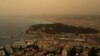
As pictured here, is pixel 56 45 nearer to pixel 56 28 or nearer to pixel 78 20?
pixel 56 28

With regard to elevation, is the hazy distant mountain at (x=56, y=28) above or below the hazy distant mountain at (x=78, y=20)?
below

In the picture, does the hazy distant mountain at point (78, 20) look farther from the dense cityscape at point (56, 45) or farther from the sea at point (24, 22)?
the dense cityscape at point (56, 45)

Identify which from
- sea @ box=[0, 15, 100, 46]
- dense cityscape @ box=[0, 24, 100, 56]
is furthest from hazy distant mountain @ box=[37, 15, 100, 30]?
dense cityscape @ box=[0, 24, 100, 56]

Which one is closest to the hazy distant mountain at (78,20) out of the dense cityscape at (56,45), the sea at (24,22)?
the sea at (24,22)

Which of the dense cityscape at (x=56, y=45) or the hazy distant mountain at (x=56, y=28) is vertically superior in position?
the hazy distant mountain at (x=56, y=28)

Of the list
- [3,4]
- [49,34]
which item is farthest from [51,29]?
[3,4]

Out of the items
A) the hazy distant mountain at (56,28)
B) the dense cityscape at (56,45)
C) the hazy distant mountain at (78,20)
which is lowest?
the dense cityscape at (56,45)

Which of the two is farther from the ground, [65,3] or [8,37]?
[65,3]

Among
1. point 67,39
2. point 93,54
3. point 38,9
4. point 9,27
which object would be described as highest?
point 38,9

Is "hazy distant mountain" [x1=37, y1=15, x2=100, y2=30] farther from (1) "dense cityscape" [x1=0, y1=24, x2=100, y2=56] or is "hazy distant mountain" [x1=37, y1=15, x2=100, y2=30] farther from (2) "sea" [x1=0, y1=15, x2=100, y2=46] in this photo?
(1) "dense cityscape" [x1=0, y1=24, x2=100, y2=56]

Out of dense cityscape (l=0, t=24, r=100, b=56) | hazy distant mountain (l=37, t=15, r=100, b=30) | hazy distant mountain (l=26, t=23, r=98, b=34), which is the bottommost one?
dense cityscape (l=0, t=24, r=100, b=56)

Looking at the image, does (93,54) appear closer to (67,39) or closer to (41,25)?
(67,39)
